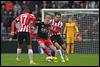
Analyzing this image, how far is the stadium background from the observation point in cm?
2708

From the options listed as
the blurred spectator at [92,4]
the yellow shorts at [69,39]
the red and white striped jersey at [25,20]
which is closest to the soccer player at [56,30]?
the red and white striped jersey at [25,20]

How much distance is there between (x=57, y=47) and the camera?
1972 centimetres

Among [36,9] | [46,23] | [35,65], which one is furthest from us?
[36,9]

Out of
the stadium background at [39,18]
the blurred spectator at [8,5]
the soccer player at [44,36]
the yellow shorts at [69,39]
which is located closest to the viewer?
the soccer player at [44,36]

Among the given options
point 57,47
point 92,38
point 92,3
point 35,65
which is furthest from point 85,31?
point 35,65

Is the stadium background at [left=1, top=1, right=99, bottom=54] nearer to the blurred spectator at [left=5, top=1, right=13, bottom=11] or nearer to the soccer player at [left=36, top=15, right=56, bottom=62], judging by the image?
the blurred spectator at [left=5, top=1, right=13, bottom=11]

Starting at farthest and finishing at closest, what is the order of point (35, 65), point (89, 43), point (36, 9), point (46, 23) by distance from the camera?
1. point (36, 9)
2. point (89, 43)
3. point (46, 23)
4. point (35, 65)

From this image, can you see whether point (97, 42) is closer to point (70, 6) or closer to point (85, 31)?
point (85, 31)

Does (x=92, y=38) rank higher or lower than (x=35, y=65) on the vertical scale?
lower

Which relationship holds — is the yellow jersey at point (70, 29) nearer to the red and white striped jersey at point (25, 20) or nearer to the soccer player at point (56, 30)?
the soccer player at point (56, 30)

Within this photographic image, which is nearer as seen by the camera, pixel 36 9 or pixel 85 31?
pixel 85 31

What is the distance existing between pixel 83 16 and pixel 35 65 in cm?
1084

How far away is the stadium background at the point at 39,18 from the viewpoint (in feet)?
88.8

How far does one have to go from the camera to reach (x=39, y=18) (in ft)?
96.1
